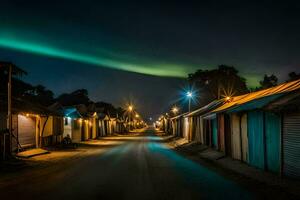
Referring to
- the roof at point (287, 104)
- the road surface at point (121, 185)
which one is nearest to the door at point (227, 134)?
the road surface at point (121, 185)

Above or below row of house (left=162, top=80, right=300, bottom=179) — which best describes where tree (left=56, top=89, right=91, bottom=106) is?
above

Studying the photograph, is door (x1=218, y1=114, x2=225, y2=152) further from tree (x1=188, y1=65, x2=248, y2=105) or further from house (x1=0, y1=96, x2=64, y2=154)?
tree (x1=188, y1=65, x2=248, y2=105)

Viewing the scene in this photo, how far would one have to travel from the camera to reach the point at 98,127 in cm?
6244

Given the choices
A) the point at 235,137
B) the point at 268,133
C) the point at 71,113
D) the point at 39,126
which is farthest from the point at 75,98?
the point at 268,133

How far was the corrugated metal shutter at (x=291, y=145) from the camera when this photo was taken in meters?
12.0

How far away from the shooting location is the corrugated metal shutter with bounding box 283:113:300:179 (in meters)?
12.0

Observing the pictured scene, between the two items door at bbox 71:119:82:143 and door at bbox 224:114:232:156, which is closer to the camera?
door at bbox 224:114:232:156

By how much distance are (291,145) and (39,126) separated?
2179cm

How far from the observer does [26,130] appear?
26.1 meters

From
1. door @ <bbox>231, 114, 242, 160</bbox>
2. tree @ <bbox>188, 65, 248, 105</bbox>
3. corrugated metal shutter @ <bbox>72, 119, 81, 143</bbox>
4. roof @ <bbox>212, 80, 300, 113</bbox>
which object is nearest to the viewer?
roof @ <bbox>212, 80, 300, 113</bbox>

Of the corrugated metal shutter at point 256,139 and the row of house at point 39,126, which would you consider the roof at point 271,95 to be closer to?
the corrugated metal shutter at point 256,139

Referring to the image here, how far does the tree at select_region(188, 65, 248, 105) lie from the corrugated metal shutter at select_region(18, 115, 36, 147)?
1638 inches

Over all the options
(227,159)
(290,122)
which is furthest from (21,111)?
(290,122)

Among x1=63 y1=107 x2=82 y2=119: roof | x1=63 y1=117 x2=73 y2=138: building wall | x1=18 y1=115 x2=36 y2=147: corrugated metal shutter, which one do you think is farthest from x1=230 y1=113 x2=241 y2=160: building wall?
x1=63 y1=117 x2=73 y2=138: building wall
